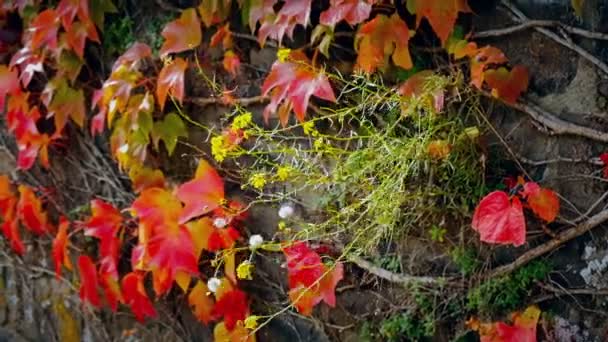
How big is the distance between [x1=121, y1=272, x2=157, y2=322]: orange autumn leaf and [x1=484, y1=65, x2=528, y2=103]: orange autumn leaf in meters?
1.32

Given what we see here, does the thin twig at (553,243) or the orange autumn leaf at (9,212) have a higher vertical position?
the thin twig at (553,243)

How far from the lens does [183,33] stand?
256cm

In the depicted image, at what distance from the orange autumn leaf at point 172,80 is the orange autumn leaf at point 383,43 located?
63 cm

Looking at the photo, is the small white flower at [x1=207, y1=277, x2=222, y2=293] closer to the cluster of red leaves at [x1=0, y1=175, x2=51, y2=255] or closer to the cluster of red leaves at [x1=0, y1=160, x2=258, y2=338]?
the cluster of red leaves at [x1=0, y1=160, x2=258, y2=338]

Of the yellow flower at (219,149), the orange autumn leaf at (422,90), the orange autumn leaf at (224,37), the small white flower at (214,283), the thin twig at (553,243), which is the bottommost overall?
the small white flower at (214,283)

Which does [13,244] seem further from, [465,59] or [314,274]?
[465,59]

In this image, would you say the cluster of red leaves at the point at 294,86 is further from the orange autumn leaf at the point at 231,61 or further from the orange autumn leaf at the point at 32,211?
the orange autumn leaf at the point at 32,211

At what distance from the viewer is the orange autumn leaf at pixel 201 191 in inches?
98.0

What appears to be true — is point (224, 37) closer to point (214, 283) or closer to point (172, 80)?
point (172, 80)

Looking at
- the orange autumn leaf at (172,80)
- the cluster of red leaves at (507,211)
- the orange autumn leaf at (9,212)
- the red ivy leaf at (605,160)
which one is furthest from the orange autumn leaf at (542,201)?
the orange autumn leaf at (9,212)

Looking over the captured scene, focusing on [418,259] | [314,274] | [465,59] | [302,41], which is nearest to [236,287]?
[314,274]

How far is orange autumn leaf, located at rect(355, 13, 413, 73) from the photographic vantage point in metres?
2.13

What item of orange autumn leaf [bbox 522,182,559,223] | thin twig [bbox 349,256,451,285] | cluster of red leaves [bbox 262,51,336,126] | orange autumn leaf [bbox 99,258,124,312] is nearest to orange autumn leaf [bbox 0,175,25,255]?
orange autumn leaf [bbox 99,258,124,312]

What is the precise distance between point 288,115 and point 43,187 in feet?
4.20
